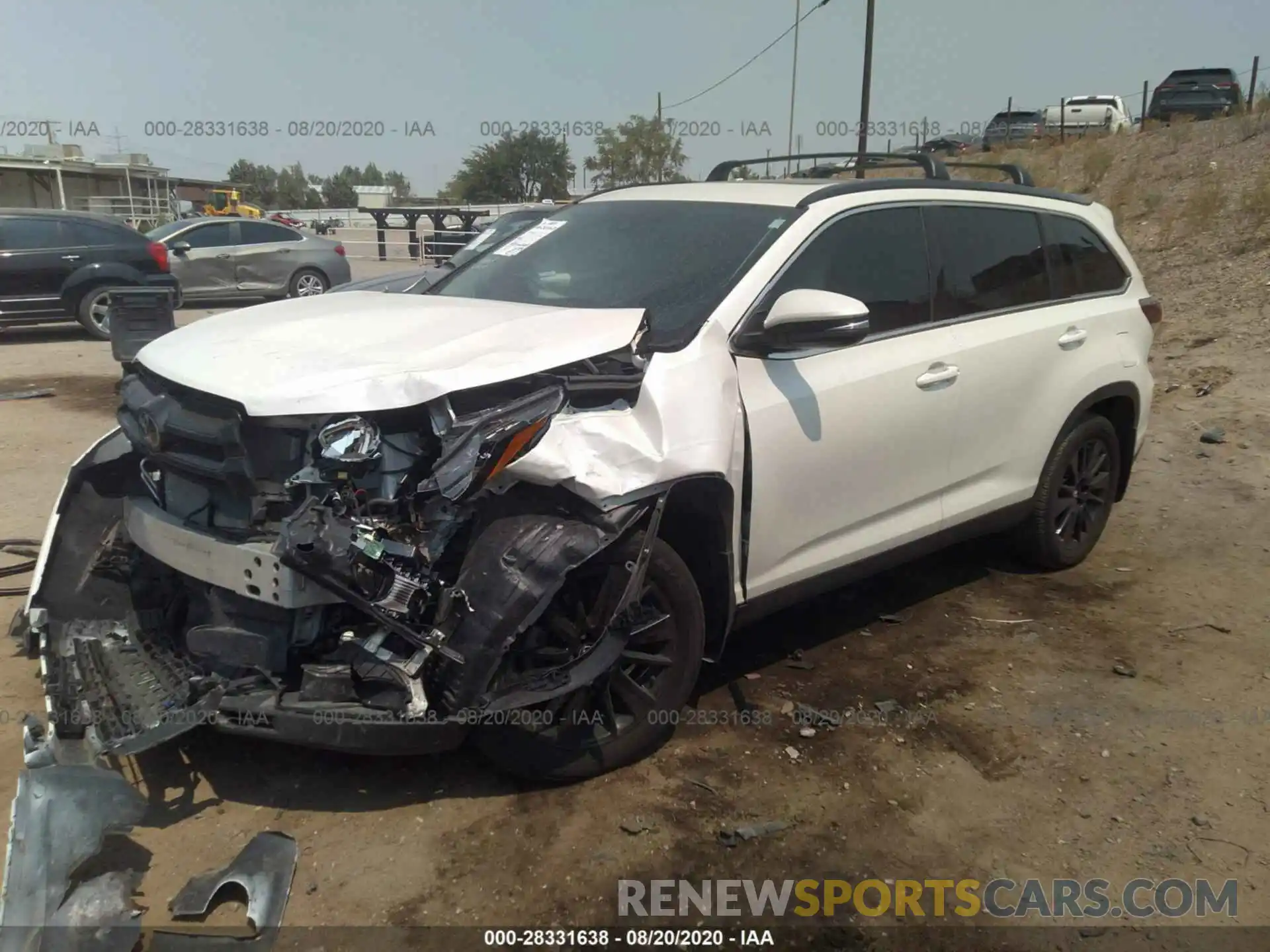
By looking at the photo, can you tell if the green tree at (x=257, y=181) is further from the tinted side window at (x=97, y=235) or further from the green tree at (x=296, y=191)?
the tinted side window at (x=97, y=235)

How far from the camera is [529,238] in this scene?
167 inches

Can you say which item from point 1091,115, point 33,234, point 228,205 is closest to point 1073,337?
point 33,234

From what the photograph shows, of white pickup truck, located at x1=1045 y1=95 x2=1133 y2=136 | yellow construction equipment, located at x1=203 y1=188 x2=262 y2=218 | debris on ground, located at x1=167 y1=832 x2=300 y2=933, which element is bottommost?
debris on ground, located at x1=167 y1=832 x2=300 y2=933

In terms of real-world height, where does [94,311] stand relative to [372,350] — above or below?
below

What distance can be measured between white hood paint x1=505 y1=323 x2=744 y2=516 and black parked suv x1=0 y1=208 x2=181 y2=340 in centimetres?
983

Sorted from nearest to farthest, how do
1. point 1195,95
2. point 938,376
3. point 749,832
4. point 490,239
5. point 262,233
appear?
point 749,832 < point 938,376 < point 490,239 < point 262,233 < point 1195,95

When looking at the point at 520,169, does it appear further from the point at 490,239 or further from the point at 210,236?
the point at 490,239

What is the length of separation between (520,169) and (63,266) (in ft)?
121

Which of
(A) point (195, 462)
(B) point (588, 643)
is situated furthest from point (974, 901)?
(A) point (195, 462)

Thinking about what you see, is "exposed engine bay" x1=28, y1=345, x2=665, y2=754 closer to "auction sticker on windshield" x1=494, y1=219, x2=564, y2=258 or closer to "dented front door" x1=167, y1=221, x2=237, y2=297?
"auction sticker on windshield" x1=494, y1=219, x2=564, y2=258

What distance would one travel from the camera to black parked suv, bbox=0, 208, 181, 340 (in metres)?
11.4

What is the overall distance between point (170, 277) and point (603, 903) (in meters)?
11.0

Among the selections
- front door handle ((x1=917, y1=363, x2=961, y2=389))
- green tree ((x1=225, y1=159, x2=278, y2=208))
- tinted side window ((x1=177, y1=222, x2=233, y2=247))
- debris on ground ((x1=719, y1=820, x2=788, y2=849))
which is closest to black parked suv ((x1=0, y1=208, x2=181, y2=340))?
tinted side window ((x1=177, y1=222, x2=233, y2=247))

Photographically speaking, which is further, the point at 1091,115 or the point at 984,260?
the point at 1091,115
